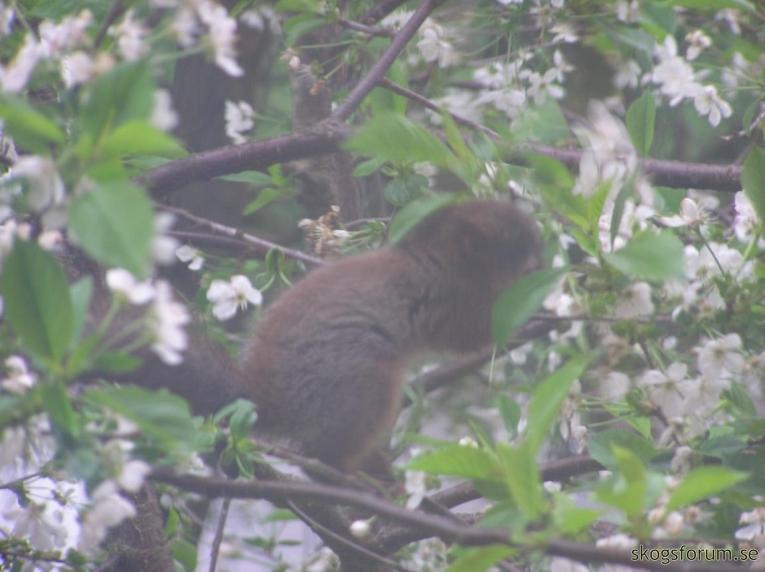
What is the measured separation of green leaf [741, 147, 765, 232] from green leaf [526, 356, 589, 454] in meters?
0.51

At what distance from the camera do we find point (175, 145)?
1062 mm

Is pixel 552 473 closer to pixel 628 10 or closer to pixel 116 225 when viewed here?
pixel 628 10

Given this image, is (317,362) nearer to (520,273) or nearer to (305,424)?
(305,424)

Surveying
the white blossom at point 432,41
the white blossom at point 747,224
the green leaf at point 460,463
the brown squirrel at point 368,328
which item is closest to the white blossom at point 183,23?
the green leaf at point 460,463

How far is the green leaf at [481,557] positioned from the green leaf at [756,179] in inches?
30.4

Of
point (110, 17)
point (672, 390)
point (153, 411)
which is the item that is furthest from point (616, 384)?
point (110, 17)

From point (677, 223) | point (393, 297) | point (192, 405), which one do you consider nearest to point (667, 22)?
point (677, 223)

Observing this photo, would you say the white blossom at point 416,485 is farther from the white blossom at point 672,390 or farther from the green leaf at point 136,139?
the green leaf at point 136,139

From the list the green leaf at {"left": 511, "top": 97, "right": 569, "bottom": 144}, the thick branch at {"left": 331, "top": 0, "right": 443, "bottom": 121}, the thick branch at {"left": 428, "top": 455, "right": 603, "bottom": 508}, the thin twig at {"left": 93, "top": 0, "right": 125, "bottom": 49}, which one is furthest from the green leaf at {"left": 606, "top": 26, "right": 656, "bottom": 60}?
the thin twig at {"left": 93, "top": 0, "right": 125, "bottom": 49}

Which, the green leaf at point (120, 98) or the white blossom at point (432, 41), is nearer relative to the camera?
the green leaf at point (120, 98)

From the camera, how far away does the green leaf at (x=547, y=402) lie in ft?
4.40

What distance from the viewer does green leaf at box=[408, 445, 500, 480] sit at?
1.42 m

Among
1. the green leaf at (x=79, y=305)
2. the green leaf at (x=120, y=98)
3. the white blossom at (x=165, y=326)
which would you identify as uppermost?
the green leaf at (x=120, y=98)

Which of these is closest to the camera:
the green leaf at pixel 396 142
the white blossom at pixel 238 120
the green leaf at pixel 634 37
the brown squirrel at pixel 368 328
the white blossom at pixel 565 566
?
the green leaf at pixel 396 142
